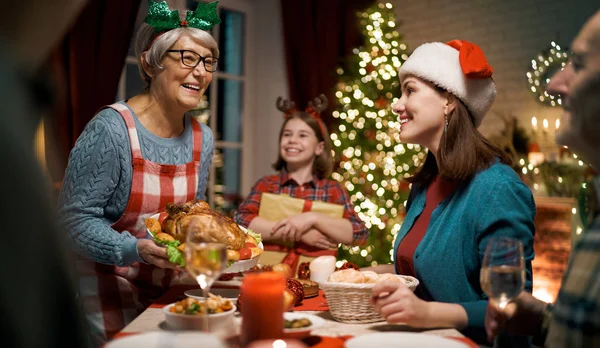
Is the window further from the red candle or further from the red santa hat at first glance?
the red candle

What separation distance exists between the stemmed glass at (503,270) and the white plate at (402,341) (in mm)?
158

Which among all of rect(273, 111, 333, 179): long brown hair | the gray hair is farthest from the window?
the gray hair

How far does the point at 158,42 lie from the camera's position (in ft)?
7.69

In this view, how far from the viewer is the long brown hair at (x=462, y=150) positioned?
6.62 ft

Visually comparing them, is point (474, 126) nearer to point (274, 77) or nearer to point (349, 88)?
point (349, 88)

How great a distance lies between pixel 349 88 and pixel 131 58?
2.07 meters

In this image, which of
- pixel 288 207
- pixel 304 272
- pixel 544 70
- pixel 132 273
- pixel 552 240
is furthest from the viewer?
pixel 544 70

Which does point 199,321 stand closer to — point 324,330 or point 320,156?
point 324,330

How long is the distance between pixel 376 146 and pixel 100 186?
368 cm

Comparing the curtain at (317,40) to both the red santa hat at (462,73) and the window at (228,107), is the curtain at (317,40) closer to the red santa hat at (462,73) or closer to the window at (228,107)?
the window at (228,107)

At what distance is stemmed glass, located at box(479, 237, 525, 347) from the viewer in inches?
53.3

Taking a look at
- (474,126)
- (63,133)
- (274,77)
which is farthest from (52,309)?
(274,77)

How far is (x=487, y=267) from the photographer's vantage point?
1.37m

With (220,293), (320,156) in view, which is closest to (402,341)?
(220,293)
